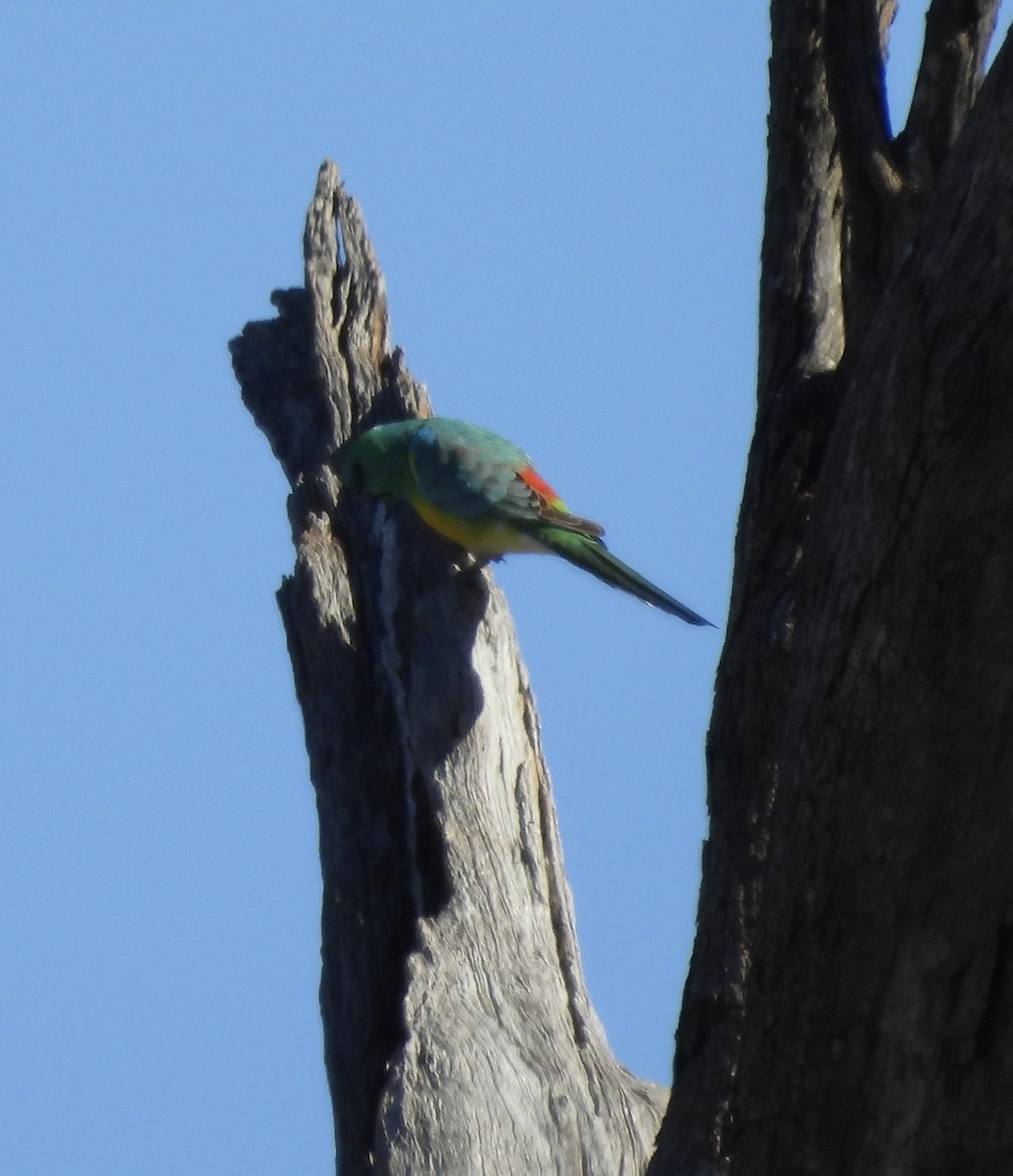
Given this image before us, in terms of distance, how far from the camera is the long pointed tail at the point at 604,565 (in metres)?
6.18

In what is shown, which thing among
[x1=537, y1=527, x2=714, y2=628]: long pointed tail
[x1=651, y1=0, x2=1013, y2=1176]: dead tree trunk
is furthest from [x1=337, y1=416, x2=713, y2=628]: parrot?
[x1=651, y1=0, x2=1013, y2=1176]: dead tree trunk

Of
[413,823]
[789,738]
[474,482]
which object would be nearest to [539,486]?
[474,482]

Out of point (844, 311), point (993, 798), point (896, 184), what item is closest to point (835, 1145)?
point (993, 798)

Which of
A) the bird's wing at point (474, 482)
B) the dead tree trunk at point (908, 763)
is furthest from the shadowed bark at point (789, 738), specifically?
the bird's wing at point (474, 482)

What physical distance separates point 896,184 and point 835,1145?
2399mm

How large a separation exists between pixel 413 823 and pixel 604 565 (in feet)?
5.89

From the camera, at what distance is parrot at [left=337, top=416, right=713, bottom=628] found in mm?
6309

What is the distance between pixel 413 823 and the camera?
5.21 meters

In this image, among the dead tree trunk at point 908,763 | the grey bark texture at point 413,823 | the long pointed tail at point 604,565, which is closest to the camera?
the dead tree trunk at point 908,763

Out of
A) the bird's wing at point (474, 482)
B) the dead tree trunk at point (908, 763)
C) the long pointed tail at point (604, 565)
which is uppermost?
the bird's wing at point (474, 482)

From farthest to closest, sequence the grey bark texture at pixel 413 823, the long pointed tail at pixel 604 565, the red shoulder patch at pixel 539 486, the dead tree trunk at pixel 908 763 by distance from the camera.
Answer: the red shoulder patch at pixel 539 486 → the long pointed tail at pixel 604 565 → the grey bark texture at pixel 413 823 → the dead tree trunk at pixel 908 763

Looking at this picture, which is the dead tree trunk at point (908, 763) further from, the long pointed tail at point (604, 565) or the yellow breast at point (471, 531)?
the yellow breast at point (471, 531)

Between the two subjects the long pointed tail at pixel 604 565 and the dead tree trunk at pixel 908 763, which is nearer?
the dead tree trunk at pixel 908 763

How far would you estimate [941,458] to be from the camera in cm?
272
